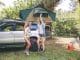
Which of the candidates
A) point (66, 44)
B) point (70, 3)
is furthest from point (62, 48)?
point (70, 3)

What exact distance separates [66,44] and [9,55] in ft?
6.87

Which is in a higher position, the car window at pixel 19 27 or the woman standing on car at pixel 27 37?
the car window at pixel 19 27

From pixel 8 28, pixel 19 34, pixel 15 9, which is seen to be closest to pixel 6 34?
pixel 8 28

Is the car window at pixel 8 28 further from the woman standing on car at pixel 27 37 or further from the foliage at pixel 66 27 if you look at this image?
the foliage at pixel 66 27

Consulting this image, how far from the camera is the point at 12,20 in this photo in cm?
935

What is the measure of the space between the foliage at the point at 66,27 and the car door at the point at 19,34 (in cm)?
129

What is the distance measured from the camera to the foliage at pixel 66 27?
966cm

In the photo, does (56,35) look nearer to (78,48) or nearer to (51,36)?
(51,36)

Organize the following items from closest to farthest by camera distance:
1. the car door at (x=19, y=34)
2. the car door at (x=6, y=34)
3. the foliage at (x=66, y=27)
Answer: the car door at (x=6, y=34) < the car door at (x=19, y=34) < the foliage at (x=66, y=27)

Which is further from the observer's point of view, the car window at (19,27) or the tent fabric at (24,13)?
the car window at (19,27)

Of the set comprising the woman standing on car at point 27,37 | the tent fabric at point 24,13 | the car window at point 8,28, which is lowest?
the woman standing on car at point 27,37

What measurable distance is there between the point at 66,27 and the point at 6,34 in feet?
7.26

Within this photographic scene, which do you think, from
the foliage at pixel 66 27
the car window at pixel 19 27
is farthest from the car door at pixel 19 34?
the foliage at pixel 66 27

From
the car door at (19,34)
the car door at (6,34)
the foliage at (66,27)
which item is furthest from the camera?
the foliage at (66,27)
